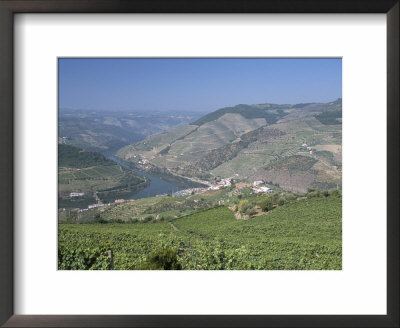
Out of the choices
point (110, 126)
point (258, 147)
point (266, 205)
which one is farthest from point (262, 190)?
point (110, 126)

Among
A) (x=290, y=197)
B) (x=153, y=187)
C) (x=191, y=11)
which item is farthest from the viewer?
(x=290, y=197)

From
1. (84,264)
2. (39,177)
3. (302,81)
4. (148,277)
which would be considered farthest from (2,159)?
(302,81)

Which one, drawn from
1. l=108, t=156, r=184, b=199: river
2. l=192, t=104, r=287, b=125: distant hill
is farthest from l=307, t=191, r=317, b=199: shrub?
l=108, t=156, r=184, b=199: river

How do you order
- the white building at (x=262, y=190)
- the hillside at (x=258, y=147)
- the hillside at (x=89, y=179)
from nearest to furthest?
the hillside at (x=89, y=179) < the hillside at (x=258, y=147) < the white building at (x=262, y=190)

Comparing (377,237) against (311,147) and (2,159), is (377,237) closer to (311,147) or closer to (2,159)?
(2,159)

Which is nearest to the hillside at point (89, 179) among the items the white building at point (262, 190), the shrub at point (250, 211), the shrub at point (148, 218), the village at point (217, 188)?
the village at point (217, 188)

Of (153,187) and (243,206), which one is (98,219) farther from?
(243,206)

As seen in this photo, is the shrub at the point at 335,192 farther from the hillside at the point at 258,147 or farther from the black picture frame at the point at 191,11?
the black picture frame at the point at 191,11
